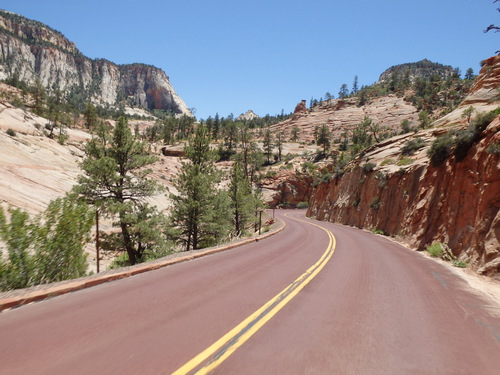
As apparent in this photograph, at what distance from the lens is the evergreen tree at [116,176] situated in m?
14.9

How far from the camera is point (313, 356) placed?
3.49 m

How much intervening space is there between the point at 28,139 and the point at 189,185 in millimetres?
35879

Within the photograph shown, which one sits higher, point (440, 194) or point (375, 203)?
point (440, 194)

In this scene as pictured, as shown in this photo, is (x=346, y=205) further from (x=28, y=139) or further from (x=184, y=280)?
(x=28, y=139)

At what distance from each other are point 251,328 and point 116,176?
1363 cm

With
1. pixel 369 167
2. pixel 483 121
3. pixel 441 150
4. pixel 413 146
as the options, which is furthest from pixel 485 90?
pixel 483 121

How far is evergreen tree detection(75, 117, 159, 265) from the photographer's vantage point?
585 inches

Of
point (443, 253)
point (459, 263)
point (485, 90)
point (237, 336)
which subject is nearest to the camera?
point (237, 336)

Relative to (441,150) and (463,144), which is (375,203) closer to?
(441,150)

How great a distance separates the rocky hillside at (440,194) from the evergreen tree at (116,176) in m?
16.4

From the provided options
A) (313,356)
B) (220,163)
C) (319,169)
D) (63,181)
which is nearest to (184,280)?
(313,356)

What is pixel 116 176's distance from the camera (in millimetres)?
15023

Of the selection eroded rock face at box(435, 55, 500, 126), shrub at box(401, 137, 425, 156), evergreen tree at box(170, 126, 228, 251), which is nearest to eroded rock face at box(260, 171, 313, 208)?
shrub at box(401, 137, 425, 156)

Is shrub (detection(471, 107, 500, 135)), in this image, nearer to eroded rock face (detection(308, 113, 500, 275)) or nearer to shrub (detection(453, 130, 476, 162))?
shrub (detection(453, 130, 476, 162))
